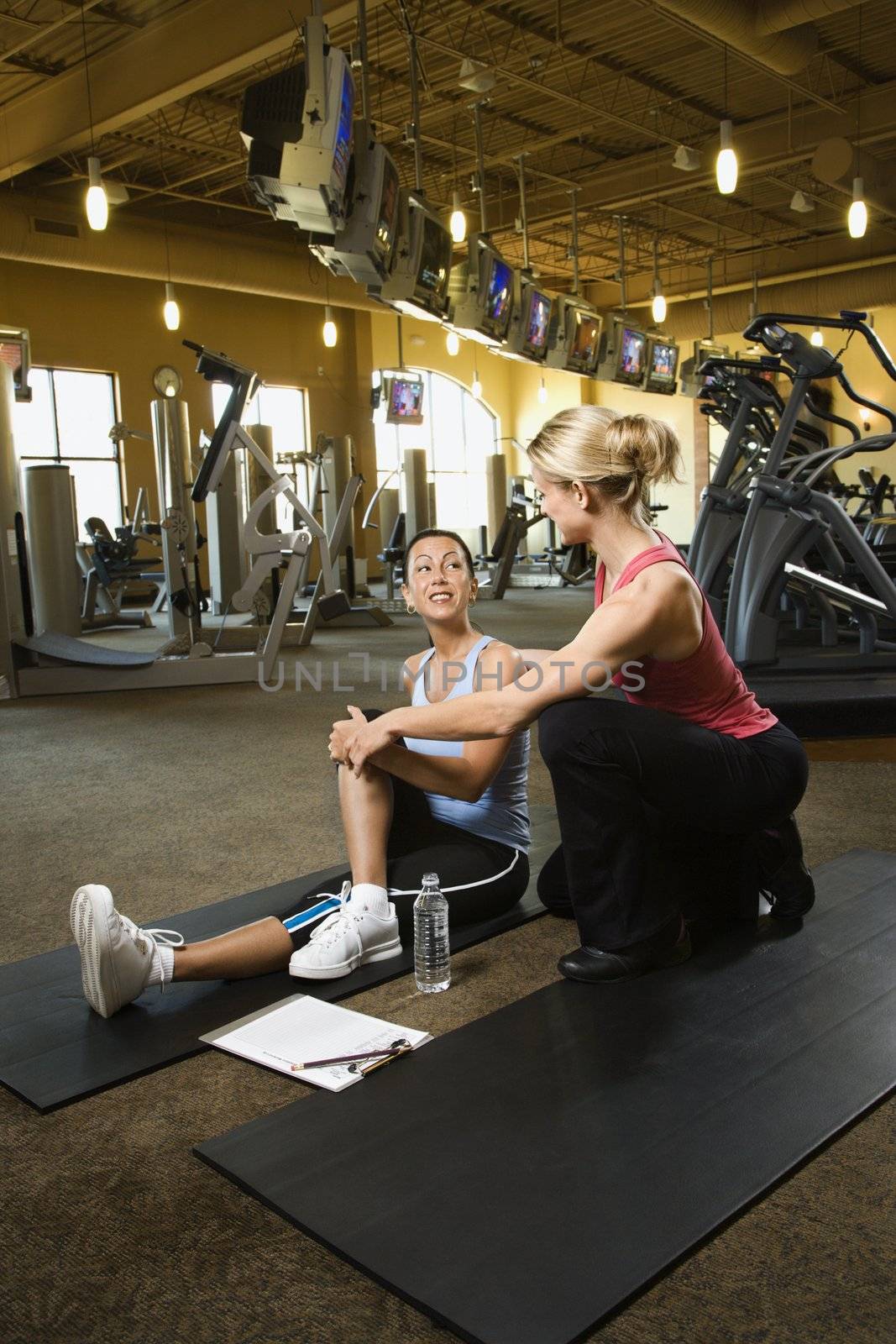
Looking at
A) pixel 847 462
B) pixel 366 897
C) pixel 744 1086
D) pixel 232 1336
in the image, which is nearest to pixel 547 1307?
pixel 232 1336

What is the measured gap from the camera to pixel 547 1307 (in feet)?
3.97

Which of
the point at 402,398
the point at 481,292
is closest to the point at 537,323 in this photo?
the point at 481,292

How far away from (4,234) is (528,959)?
406 inches

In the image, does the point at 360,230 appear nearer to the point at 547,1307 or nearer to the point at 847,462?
the point at 547,1307

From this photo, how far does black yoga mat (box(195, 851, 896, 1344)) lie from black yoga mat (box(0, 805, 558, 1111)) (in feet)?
0.97

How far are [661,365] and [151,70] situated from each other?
738 cm

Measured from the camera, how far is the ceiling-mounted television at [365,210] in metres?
5.78

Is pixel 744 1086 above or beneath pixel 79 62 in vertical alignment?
beneath

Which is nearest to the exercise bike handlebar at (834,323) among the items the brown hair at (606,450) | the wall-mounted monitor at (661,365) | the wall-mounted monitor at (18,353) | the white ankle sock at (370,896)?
the brown hair at (606,450)

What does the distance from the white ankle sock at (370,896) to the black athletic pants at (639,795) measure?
14.8 inches

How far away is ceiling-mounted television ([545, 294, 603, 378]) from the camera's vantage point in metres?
11.0

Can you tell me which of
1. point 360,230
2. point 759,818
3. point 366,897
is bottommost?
point 366,897

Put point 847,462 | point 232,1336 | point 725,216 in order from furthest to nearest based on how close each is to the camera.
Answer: point 847,462 < point 725,216 < point 232,1336

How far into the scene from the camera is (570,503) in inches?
81.7
